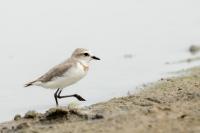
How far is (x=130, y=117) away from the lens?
865 cm

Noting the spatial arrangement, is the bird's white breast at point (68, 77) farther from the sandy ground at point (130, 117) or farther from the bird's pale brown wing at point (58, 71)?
the sandy ground at point (130, 117)

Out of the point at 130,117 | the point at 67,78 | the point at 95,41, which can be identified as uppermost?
the point at 95,41

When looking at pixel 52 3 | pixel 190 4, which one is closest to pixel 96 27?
pixel 52 3

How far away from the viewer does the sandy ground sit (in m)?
8.08

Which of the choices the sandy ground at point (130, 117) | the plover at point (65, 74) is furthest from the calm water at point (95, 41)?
the sandy ground at point (130, 117)

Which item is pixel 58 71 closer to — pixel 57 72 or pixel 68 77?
pixel 57 72

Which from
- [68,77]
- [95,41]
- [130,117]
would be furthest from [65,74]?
[95,41]

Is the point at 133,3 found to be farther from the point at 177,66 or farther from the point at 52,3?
the point at 177,66

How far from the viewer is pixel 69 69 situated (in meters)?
11.0

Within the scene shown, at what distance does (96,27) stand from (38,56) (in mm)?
3074

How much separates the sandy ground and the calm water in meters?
2.96

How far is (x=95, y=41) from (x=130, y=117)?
1082 cm

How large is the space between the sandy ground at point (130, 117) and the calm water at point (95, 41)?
2.96m

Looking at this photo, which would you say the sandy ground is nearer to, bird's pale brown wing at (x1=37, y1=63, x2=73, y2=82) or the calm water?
bird's pale brown wing at (x1=37, y1=63, x2=73, y2=82)
